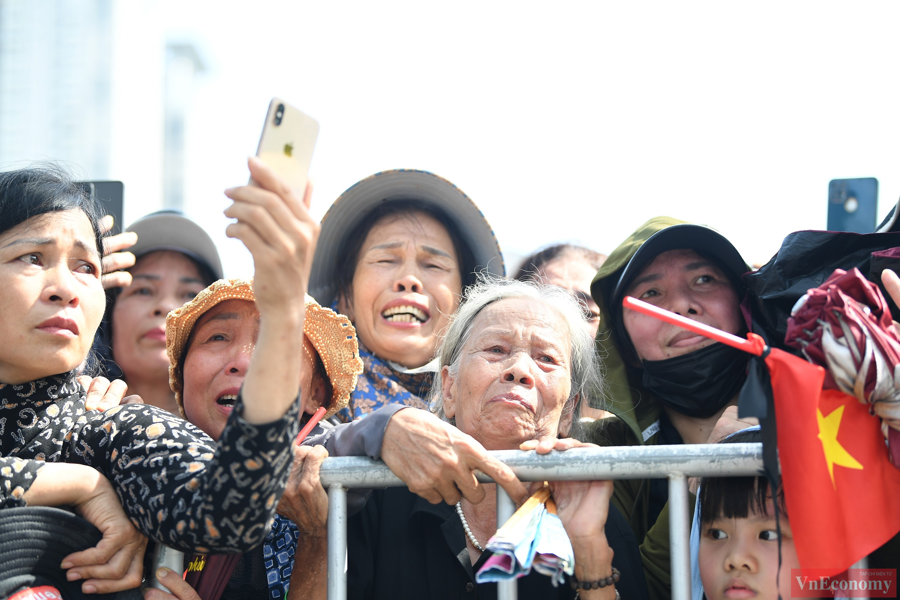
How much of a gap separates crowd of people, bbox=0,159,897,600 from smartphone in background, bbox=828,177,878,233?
610mm

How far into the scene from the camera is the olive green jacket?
2.37 m

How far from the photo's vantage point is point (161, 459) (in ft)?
5.84

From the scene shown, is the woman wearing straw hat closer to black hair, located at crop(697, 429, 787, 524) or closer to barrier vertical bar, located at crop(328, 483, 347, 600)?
barrier vertical bar, located at crop(328, 483, 347, 600)

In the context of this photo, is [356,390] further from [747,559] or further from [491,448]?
[747,559]

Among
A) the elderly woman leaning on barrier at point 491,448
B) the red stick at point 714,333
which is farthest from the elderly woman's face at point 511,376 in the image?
the red stick at point 714,333

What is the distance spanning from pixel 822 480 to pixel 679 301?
3.76 ft

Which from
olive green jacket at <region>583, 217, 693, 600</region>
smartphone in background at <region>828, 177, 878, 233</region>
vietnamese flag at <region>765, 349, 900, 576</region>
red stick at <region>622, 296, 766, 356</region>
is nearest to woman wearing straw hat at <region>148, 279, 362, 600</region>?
olive green jacket at <region>583, 217, 693, 600</region>

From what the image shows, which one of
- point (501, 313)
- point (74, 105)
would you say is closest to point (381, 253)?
point (501, 313)

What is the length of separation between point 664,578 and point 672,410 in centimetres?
76

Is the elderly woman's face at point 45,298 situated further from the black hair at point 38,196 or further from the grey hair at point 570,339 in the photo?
the grey hair at point 570,339

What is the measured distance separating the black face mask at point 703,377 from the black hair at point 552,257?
1401 millimetres

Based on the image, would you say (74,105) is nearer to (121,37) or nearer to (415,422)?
(121,37)

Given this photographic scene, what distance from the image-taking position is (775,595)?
1958 millimetres

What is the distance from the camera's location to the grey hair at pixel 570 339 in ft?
9.35
